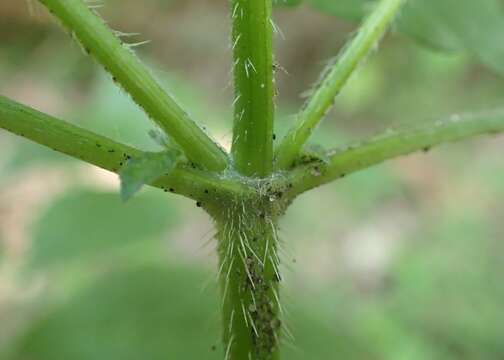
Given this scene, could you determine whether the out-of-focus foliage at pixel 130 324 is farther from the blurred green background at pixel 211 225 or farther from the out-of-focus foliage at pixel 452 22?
the out-of-focus foliage at pixel 452 22

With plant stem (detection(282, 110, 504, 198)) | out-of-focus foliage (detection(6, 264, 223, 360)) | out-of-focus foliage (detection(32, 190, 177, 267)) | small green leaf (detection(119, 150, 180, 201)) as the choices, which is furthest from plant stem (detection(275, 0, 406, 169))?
out-of-focus foliage (detection(32, 190, 177, 267))

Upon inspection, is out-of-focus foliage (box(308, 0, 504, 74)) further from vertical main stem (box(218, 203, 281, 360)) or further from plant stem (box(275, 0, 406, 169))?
vertical main stem (box(218, 203, 281, 360))

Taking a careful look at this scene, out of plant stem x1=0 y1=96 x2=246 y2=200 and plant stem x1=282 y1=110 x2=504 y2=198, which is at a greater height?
plant stem x1=282 y1=110 x2=504 y2=198

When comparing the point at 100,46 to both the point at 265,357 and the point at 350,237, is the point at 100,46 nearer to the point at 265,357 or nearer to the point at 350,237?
the point at 265,357

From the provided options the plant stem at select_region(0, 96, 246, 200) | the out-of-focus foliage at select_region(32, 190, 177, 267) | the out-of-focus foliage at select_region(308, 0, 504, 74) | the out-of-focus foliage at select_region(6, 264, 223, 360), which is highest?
the out-of-focus foliage at select_region(32, 190, 177, 267)

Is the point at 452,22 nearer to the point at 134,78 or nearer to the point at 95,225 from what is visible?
the point at 134,78

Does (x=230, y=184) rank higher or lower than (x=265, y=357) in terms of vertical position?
higher

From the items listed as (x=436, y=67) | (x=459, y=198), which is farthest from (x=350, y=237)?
(x=436, y=67)

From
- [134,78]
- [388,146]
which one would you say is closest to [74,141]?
[134,78]
